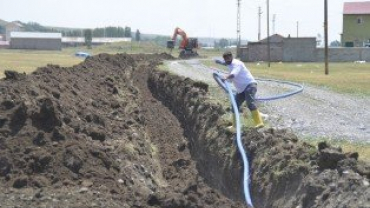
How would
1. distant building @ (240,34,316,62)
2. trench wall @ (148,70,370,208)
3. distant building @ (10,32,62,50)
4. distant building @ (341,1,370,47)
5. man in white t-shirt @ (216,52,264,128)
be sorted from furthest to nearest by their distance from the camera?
1. distant building @ (10,32,62,50)
2. distant building @ (341,1,370,47)
3. distant building @ (240,34,316,62)
4. man in white t-shirt @ (216,52,264,128)
5. trench wall @ (148,70,370,208)

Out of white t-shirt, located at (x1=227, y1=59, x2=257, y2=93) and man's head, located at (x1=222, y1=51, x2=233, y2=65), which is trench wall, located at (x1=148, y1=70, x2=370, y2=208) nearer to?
white t-shirt, located at (x1=227, y1=59, x2=257, y2=93)

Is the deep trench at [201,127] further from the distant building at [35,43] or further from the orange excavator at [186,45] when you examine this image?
the distant building at [35,43]

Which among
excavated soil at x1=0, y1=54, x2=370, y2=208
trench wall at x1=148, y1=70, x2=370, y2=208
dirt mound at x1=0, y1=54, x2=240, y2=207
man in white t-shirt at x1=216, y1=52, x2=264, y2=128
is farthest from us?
man in white t-shirt at x1=216, y1=52, x2=264, y2=128

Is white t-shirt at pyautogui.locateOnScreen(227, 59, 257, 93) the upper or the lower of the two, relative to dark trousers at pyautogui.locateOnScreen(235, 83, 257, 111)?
upper

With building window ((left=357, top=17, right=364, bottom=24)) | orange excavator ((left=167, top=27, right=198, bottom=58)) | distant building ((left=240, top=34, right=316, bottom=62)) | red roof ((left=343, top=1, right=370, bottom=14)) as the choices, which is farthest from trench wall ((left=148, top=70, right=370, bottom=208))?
red roof ((left=343, top=1, right=370, bottom=14))

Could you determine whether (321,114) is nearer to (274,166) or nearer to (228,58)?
(228,58)

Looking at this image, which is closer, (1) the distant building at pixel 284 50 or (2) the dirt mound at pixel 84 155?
(2) the dirt mound at pixel 84 155

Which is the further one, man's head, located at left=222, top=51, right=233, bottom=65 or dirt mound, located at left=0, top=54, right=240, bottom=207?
man's head, located at left=222, top=51, right=233, bottom=65

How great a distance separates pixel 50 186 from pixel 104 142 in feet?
12.9

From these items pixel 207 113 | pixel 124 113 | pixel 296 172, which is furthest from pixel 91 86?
pixel 296 172

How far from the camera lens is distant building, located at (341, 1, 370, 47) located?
326 feet

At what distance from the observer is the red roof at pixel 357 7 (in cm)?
10050

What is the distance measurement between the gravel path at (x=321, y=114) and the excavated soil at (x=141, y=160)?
74.1 inches

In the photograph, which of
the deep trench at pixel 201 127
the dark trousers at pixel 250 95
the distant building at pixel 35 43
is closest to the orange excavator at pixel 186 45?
the deep trench at pixel 201 127
